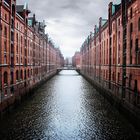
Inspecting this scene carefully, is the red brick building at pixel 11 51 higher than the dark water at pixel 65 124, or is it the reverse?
the red brick building at pixel 11 51

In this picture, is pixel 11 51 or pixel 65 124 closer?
pixel 65 124

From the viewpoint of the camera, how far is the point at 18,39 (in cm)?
3553

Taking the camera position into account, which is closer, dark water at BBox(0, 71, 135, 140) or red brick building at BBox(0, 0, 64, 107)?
dark water at BBox(0, 71, 135, 140)

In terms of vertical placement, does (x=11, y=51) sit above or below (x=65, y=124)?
above

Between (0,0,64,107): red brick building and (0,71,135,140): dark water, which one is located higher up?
(0,0,64,107): red brick building

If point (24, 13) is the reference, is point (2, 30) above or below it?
below

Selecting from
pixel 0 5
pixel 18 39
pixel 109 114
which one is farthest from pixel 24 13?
pixel 109 114

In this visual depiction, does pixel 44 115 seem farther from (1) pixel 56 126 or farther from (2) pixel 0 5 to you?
(2) pixel 0 5

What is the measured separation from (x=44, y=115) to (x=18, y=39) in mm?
16188

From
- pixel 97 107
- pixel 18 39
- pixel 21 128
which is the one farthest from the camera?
pixel 18 39

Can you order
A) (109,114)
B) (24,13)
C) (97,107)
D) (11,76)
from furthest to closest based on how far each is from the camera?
(24,13), (11,76), (97,107), (109,114)

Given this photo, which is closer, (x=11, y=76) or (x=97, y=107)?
(x=97, y=107)

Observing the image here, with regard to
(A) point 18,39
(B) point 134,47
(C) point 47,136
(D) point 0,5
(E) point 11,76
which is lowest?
(C) point 47,136

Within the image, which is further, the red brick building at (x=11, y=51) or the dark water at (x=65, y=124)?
the red brick building at (x=11, y=51)
